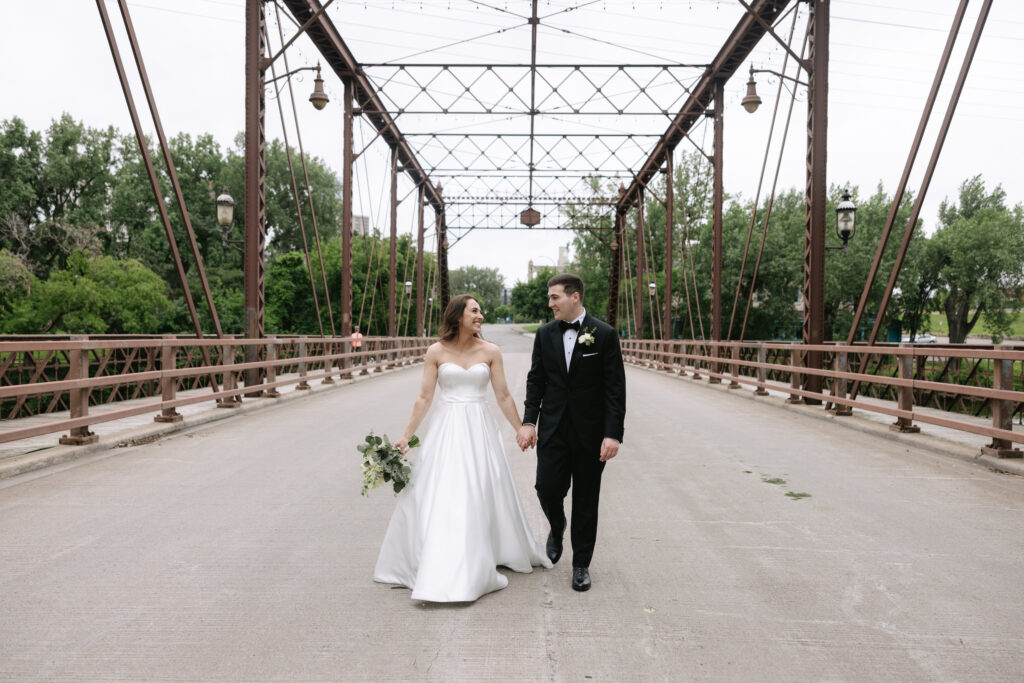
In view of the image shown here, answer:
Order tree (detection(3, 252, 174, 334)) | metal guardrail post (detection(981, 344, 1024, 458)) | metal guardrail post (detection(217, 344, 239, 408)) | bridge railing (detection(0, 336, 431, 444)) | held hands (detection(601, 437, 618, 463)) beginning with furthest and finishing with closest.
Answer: tree (detection(3, 252, 174, 334)) → metal guardrail post (detection(217, 344, 239, 408)) → bridge railing (detection(0, 336, 431, 444)) → metal guardrail post (detection(981, 344, 1024, 458)) → held hands (detection(601, 437, 618, 463))

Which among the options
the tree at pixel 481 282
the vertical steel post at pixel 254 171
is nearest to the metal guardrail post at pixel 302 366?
the vertical steel post at pixel 254 171

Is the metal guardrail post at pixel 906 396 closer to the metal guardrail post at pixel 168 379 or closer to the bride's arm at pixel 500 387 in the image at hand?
the bride's arm at pixel 500 387

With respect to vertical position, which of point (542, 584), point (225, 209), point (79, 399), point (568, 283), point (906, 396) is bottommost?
point (542, 584)

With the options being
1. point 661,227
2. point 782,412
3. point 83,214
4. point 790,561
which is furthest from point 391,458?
point 661,227

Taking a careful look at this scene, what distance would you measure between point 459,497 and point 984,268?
4761 centimetres

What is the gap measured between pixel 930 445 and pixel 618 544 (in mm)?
5363

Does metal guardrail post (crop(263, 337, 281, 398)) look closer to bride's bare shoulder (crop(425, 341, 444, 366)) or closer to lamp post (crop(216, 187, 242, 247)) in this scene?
lamp post (crop(216, 187, 242, 247))

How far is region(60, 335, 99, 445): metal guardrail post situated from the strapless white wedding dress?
512cm

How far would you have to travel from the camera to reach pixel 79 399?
7.80 m

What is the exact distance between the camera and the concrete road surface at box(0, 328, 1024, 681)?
301cm

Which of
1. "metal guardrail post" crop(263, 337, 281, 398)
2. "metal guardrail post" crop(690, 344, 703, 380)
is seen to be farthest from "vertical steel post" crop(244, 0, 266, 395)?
"metal guardrail post" crop(690, 344, 703, 380)

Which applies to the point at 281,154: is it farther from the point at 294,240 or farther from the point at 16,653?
the point at 16,653

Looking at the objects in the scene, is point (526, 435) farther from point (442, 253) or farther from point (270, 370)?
point (442, 253)

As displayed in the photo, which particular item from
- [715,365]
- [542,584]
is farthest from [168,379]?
[715,365]
